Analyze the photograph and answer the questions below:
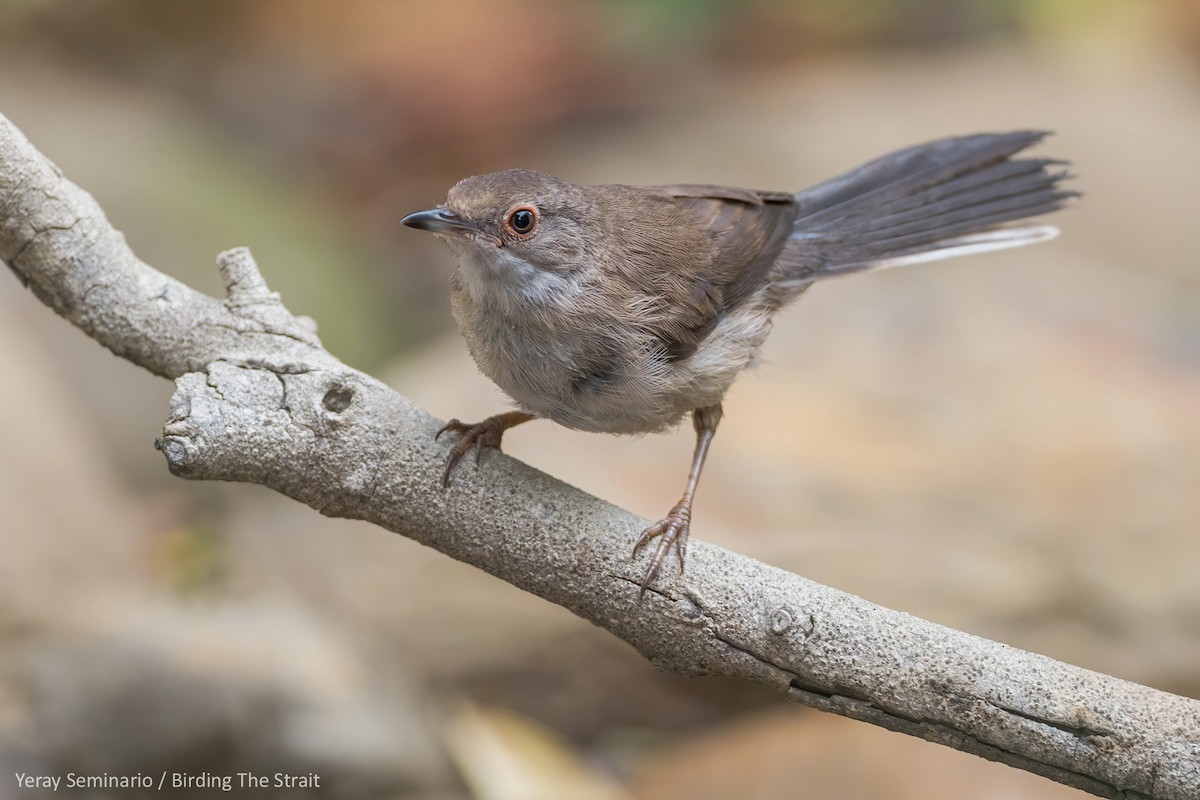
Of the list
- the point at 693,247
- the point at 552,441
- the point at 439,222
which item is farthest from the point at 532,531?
the point at 552,441

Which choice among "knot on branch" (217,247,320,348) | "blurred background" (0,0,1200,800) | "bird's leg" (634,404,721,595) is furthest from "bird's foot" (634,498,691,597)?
"blurred background" (0,0,1200,800)

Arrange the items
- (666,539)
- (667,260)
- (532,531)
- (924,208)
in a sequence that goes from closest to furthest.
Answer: (532,531), (666,539), (667,260), (924,208)

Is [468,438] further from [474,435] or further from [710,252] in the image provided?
[710,252]

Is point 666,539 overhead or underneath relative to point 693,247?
underneath

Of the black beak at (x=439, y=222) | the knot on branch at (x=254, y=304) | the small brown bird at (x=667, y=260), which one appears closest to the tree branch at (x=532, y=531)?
the knot on branch at (x=254, y=304)

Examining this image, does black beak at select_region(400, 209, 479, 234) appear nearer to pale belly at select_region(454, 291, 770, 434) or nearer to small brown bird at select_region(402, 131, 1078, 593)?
small brown bird at select_region(402, 131, 1078, 593)

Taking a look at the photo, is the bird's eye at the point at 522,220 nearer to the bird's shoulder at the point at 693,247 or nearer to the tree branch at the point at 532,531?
the bird's shoulder at the point at 693,247
